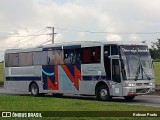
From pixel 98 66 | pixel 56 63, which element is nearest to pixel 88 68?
pixel 98 66

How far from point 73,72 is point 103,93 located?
8.68 feet

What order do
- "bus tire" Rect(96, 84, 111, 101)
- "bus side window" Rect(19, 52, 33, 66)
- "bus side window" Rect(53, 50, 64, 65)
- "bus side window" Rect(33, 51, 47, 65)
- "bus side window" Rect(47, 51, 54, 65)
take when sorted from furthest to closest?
"bus side window" Rect(19, 52, 33, 66) → "bus side window" Rect(33, 51, 47, 65) → "bus side window" Rect(47, 51, 54, 65) → "bus side window" Rect(53, 50, 64, 65) → "bus tire" Rect(96, 84, 111, 101)

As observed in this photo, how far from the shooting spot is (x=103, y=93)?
20922 mm

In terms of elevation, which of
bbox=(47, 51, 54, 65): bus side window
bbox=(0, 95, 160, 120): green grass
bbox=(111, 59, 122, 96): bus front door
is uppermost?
bbox=(47, 51, 54, 65): bus side window

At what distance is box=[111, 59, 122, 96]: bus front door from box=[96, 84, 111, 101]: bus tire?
1.67 feet

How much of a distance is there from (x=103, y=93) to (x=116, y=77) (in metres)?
1.24

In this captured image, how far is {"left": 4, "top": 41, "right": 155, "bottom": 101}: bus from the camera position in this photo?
20219 millimetres

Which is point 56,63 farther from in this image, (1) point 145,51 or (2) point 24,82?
(1) point 145,51

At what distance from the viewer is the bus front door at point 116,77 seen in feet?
65.9

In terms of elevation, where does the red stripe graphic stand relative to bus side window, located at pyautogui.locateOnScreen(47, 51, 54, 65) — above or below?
below

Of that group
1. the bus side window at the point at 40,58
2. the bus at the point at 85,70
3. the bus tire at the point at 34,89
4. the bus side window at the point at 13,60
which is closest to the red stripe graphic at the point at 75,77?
the bus at the point at 85,70

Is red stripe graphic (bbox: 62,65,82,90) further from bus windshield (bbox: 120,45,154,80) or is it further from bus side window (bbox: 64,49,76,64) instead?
bus windshield (bbox: 120,45,154,80)

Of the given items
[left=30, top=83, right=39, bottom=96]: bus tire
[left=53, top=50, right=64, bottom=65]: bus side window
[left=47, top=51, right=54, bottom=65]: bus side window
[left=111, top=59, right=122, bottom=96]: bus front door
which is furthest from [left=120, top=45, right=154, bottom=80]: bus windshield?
[left=30, top=83, right=39, bottom=96]: bus tire

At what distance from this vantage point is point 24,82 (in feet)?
86.2
